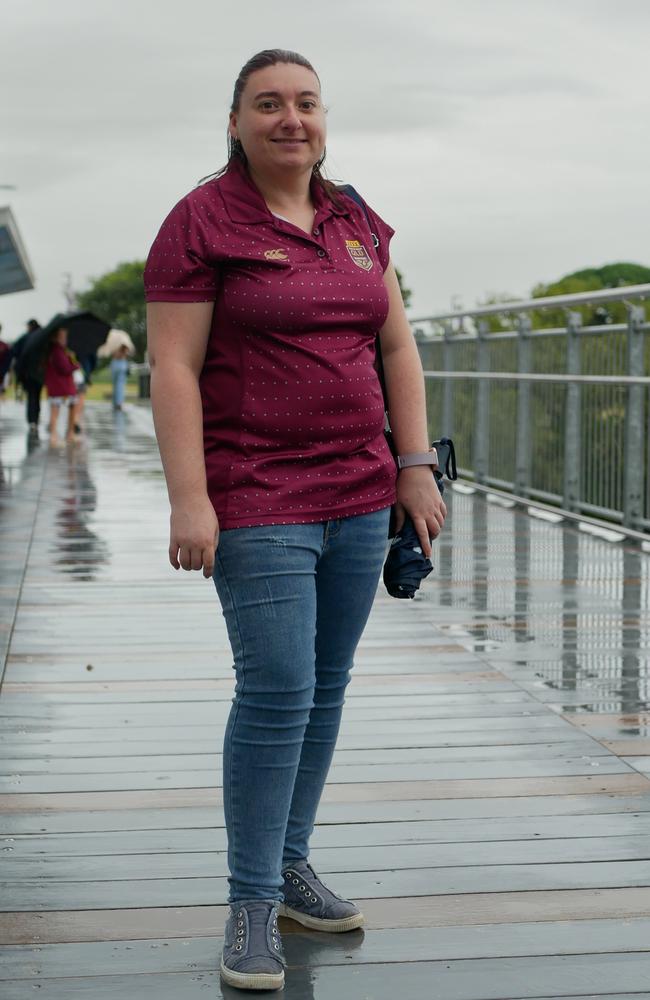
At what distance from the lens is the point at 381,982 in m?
3.10

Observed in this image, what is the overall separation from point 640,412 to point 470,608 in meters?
2.59

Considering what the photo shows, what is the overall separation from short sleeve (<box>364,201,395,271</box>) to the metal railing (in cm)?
560

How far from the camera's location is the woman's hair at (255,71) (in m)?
3.22

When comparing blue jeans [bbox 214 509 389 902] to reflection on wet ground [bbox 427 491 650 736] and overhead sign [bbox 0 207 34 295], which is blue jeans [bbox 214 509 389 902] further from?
overhead sign [bbox 0 207 34 295]

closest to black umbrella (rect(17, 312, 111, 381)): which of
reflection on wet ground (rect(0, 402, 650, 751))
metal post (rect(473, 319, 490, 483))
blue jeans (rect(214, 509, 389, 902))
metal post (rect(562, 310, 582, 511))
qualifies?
reflection on wet ground (rect(0, 402, 650, 751))

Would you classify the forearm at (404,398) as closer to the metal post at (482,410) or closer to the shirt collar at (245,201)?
the shirt collar at (245,201)

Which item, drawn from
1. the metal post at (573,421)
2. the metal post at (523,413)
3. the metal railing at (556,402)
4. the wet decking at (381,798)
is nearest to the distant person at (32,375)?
the metal railing at (556,402)

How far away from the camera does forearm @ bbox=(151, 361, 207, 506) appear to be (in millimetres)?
3109

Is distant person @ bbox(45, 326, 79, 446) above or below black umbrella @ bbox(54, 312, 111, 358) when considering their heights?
below

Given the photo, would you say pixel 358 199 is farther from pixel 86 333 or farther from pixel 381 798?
pixel 86 333

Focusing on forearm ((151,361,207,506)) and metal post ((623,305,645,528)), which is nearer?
forearm ((151,361,207,506))

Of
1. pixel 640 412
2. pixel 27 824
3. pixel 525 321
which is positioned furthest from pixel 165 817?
pixel 525 321

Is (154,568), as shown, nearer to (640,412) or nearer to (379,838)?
(640,412)

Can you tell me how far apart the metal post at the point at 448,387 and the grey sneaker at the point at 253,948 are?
1094cm
